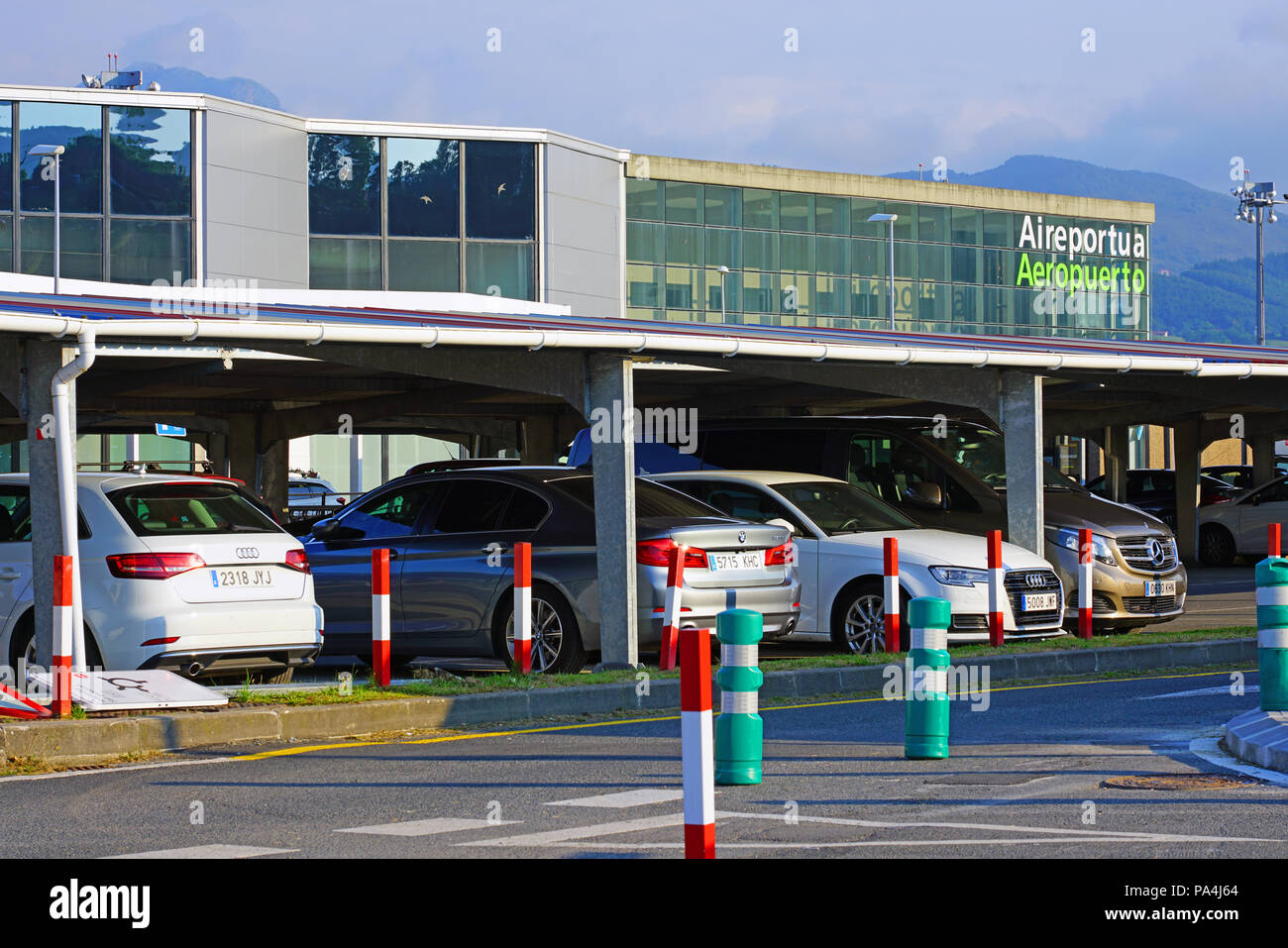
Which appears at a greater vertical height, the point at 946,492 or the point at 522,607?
the point at 946,492

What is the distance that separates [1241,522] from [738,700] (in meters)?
25.0

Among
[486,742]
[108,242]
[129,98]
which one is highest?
[129,98]

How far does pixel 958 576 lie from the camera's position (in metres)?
15.3

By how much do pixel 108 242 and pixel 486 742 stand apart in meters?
36.9

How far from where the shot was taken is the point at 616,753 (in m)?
10.4

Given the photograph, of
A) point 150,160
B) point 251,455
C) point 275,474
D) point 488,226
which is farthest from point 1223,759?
point 488,226

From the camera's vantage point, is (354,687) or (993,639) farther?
(993,639)

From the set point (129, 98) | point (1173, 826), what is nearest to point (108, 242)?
point (129, 98)

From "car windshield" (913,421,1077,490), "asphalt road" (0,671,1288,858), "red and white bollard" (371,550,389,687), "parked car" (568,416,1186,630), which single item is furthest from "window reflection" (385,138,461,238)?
"asphalt road" (0,671,1288,858)

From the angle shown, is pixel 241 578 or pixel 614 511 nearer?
pixel 241 578

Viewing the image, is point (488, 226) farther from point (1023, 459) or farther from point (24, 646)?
point (24, 646)

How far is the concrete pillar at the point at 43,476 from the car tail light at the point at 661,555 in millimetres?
4509

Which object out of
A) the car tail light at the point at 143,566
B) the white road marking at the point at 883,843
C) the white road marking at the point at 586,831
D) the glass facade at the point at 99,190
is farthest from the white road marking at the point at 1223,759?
the glass facade at the point at 99,190

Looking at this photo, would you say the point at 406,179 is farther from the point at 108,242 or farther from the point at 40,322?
the point at 40,322
